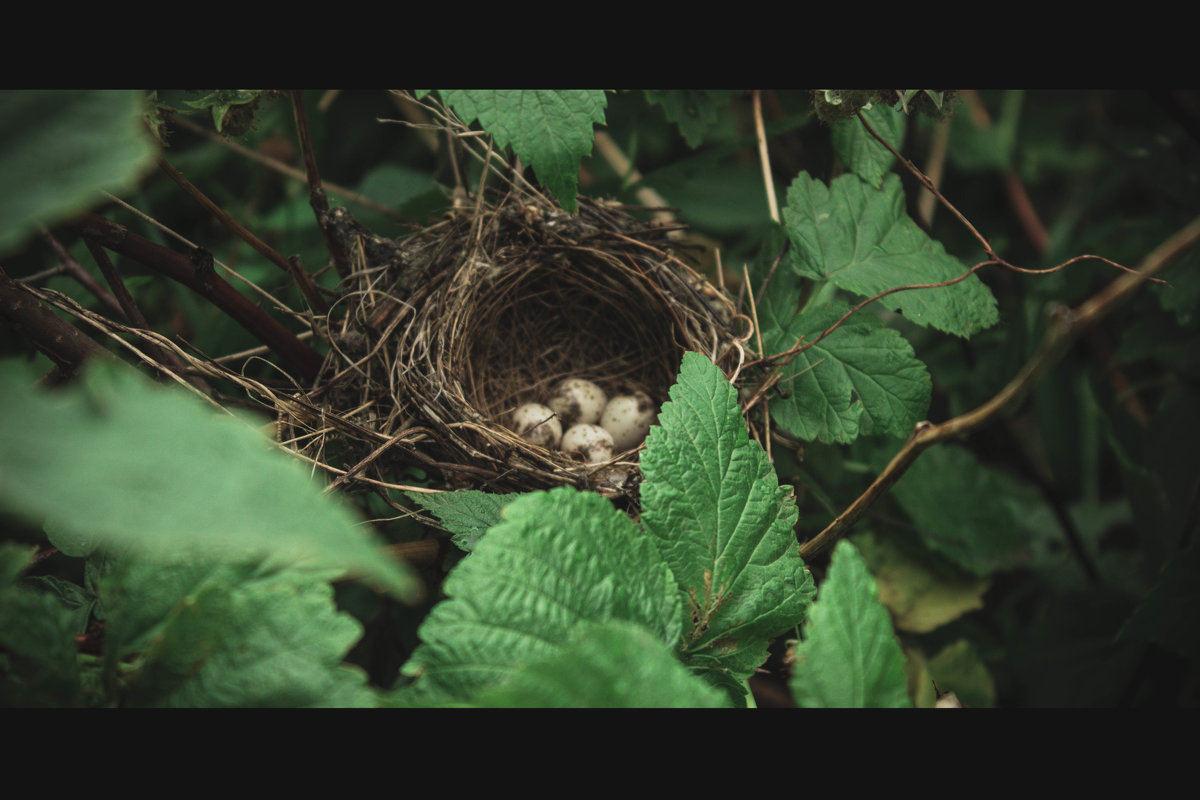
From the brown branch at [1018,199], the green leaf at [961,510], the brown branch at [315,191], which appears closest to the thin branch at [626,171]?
the brown branch at [315,191]

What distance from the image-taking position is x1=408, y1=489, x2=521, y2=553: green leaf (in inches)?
32.1

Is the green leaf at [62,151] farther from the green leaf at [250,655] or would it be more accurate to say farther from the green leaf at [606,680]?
the green leaf at [606,680]

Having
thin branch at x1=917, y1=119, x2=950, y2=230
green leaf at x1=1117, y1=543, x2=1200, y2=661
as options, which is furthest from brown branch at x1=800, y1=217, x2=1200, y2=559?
thin branch at x1=917, y1=119, x2=950, y2=230

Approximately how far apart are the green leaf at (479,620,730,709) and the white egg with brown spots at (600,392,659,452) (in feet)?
2.66

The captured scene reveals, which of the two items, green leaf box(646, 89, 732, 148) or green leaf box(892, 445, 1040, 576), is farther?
green leaf box(892, 445, 1040, 576)

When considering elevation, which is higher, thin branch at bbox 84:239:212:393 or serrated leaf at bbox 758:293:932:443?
thin branch at bbox 84:239:212:393

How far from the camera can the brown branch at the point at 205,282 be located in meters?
0.87

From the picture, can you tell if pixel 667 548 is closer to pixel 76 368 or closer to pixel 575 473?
pixel 575 473

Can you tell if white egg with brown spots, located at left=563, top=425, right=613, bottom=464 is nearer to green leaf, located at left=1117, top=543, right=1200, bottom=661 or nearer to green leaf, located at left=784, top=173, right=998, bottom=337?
green leaf, located at left=784, top=173, right=998, bottom=337

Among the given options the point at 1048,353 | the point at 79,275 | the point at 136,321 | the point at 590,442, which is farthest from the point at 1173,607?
the point at 79,275

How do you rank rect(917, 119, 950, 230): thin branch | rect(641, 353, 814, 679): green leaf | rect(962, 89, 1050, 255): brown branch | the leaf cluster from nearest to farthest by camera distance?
the leaf cluster → rect(641, 353, 814, 679): green leaf → rect(917, 119, 950, 230): thin branch → rect(962, 89, 1050, 255): brown branch

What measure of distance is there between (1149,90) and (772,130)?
25.0 inches

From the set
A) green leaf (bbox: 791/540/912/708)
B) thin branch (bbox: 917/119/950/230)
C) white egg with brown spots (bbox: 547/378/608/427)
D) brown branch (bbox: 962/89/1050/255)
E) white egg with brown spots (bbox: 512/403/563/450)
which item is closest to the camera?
green leaf (bbox: 791/540/912/708)

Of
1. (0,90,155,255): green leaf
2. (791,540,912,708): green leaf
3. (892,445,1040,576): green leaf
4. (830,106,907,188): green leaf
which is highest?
(0,90,155,255): green leaf
